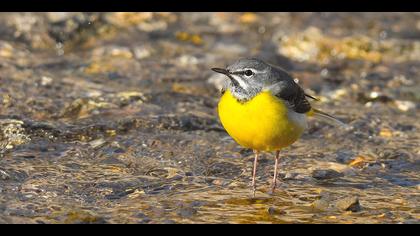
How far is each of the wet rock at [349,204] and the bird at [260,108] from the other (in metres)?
0.82

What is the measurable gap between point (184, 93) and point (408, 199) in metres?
3.96

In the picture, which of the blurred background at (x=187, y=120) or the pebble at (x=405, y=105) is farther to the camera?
Answer: the pebble at (x=405, y=105)

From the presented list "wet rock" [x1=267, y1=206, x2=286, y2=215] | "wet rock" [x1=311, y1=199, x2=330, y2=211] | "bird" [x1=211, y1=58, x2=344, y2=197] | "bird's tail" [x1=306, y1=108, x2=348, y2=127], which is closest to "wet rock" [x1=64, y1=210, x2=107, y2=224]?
"wet rock" [x1=267, y1=206, x2=286, y2=215]

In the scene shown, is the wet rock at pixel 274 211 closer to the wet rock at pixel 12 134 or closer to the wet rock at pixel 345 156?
the wet rock at pixel 345 156

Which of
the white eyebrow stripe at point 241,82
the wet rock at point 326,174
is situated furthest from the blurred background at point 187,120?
the white eyebrow stripe at point 241,82

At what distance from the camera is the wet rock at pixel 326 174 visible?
7625 mm

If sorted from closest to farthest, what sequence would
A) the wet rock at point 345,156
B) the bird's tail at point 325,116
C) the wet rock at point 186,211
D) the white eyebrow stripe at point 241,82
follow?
the wet rock at point 186,211 → the white eyebrow stripe at point 241,82 → the wet rock at point 345,156 → the bird's tail at point 325,116

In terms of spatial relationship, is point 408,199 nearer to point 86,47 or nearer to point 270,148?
point 270,148

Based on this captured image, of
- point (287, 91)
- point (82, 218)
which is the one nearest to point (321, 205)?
point (287, 91)

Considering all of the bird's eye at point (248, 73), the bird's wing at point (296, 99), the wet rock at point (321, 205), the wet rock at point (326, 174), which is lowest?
the wet rock at point (321, 205)

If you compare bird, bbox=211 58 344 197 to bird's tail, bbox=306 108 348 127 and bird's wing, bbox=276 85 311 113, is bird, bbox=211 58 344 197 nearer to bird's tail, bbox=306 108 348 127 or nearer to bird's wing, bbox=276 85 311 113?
bird's wing, bbox=276 85 311 113

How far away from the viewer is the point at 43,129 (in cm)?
837

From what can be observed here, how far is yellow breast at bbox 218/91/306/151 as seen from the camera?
23.0 ft
